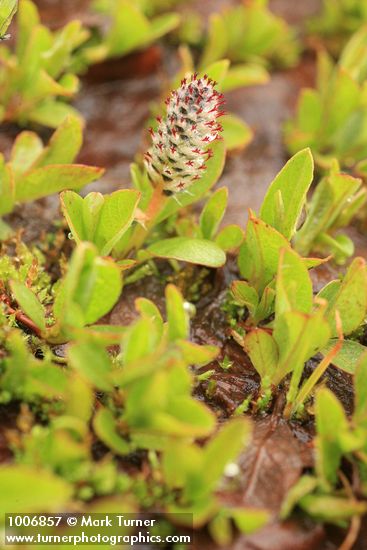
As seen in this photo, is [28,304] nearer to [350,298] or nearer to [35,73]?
[350,298]

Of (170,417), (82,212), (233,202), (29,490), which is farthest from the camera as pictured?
(233,202)

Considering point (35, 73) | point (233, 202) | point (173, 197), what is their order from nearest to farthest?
point (173, 197) < point (35, 73) < point (233, 202)

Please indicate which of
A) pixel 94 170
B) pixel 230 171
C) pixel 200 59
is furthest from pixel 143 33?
pixel 94 170

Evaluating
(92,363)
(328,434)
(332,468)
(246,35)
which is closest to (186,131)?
(92,363)

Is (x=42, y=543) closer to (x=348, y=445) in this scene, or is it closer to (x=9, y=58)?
(x=348, y=445)

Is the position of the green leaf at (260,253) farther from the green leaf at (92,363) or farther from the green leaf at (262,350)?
the green leaf at (92,363)

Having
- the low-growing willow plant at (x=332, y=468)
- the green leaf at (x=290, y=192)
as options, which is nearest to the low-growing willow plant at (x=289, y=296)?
the green leaf at (x=290, y=192)

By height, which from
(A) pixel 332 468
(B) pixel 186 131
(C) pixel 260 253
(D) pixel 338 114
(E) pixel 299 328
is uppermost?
(D) pixel 338 114
